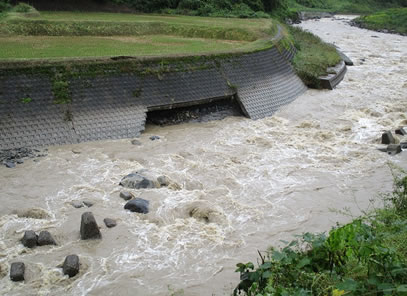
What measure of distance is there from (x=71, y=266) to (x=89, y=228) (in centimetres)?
104

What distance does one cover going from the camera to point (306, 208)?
8914 mm

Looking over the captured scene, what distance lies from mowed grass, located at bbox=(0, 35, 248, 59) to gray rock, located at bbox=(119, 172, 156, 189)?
5969mm

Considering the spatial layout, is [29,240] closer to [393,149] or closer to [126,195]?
[126,195]

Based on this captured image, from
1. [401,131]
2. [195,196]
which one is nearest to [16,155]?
[195,196]

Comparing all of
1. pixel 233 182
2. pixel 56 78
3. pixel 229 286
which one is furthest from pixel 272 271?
pixel 56 78

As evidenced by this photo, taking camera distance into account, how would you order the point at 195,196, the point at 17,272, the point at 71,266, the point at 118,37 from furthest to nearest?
the point at 118,37, the point at 195,196, the point at 71,266, the point at 17,272

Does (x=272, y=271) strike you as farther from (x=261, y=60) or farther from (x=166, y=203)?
(x=261, y=60)

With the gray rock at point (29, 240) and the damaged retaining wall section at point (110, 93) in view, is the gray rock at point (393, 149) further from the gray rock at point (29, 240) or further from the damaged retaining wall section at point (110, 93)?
the gray rock at point (29, 240)

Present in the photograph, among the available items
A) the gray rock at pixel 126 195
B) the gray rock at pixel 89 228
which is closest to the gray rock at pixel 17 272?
the gray rock at pixel 89 228

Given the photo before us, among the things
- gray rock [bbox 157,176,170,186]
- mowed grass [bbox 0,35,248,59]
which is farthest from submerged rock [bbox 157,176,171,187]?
mowed grass [bbox 0,35,248,59]

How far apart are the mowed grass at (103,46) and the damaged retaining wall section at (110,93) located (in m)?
1.00

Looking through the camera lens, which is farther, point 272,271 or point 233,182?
point 233,182

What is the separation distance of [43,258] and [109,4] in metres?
24.2

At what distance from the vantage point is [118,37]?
62.7 ft
